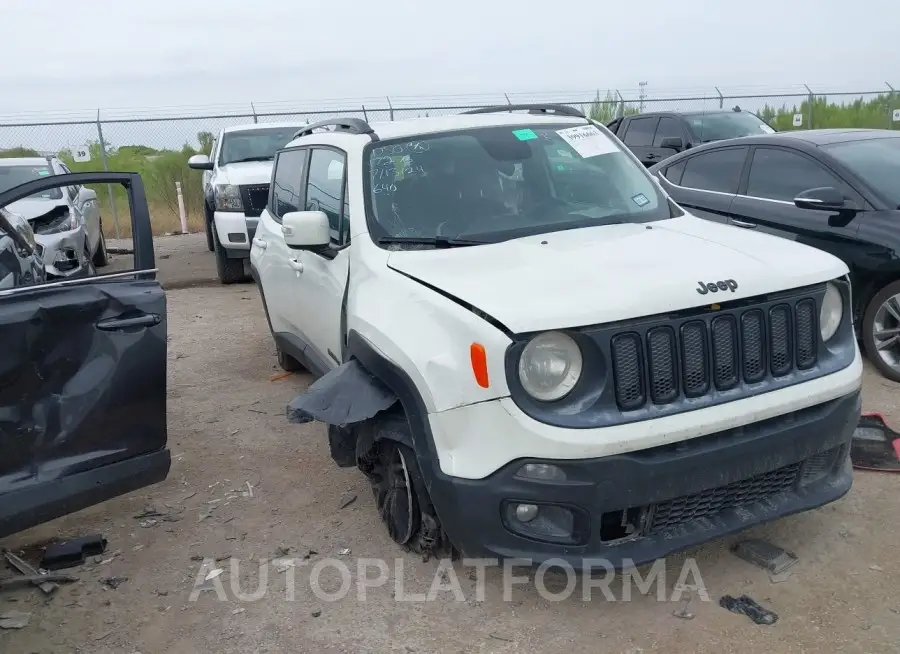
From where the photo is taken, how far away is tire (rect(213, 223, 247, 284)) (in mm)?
10251

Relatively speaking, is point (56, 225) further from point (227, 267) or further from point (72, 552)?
point (72, 552)

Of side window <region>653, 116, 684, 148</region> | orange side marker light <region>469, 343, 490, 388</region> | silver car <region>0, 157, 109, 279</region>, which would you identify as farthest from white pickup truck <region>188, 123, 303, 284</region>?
orange side marker light <region>469, 343, 490, 388</region>

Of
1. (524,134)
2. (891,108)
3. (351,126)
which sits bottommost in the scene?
(891,108)

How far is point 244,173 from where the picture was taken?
9.96 meters

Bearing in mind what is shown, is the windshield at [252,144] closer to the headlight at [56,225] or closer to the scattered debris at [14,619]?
the headlight at [56,225]

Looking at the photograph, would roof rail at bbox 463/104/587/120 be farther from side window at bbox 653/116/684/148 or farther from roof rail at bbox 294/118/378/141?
side window at bbox 653/116/684/148

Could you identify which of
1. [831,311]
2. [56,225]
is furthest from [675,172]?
[56,225]

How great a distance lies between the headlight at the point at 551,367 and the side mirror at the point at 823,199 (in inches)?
129

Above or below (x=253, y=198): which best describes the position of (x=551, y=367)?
above

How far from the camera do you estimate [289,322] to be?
514 centimetres

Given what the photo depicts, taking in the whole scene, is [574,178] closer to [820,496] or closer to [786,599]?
[820,496]

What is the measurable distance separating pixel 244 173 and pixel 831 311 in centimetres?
806

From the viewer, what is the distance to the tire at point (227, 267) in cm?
1025

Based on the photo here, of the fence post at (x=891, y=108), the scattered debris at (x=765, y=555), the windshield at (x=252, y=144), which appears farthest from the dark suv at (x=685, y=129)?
the fence post at (x=891, y=108)
